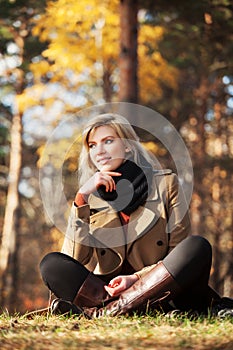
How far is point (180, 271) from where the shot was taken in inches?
119

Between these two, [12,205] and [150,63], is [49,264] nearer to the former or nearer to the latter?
[12,205]

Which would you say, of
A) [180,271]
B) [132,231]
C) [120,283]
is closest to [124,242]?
[132,231]

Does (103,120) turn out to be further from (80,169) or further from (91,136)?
(80,169)

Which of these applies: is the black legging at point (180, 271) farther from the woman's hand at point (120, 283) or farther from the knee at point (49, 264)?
the woman's hand at point (120, 283)

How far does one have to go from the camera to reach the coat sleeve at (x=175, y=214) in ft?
10.8

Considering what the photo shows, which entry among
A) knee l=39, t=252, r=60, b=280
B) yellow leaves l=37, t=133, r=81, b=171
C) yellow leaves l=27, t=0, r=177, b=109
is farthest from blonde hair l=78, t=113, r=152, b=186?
yellow leaves l=27, t=0, r=177, b=109

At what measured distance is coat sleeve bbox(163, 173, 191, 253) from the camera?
329cm

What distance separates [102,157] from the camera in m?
3.45

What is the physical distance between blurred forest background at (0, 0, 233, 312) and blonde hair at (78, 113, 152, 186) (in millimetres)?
3907

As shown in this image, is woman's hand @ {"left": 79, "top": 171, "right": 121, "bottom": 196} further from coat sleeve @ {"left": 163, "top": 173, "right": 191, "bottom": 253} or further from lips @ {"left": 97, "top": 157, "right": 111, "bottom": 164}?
coat sleeve @ {"left": 163, "top": 173, "right": 191, "bottom": 253}

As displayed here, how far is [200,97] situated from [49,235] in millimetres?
9003

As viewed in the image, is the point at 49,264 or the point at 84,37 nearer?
the point at 49,264

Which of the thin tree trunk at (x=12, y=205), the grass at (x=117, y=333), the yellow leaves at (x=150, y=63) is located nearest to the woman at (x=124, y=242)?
the grass at (x=117, y=333)

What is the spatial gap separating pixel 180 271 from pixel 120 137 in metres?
0.93
